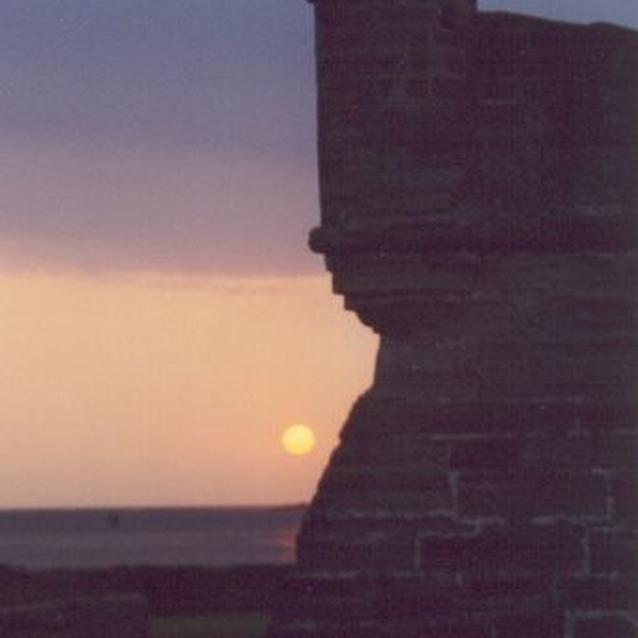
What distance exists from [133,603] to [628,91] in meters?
3.31

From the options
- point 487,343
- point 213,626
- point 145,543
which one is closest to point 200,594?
point 213,626

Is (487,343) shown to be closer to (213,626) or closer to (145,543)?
(213,626)

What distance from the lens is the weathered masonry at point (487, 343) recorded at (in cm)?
1099

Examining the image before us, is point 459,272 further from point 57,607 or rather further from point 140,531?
point 140,531

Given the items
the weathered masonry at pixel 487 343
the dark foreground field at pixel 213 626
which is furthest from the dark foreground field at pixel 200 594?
the weathered masonry at pixel 487 343

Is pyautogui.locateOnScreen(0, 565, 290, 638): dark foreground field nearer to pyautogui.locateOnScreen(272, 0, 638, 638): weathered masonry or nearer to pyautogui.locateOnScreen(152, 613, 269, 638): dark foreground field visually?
pyautogui.locateOnScreen(152, 613, 269, 638): dark foreground field

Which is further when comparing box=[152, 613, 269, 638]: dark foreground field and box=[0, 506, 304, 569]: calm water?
box=[0, 506, 304, 569]: calm water

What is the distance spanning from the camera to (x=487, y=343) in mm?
11125

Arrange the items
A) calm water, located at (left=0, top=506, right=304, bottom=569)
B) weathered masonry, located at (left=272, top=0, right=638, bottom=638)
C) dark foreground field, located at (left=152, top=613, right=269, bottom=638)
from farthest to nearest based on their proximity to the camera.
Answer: calm water, located at (left=0, top=506, right=304, bottom=569), dark foreground field, located at (left=152, top=613, right=269, bottom=638), weathered masonry, located at (left=272, top=0, right=638, bottom=638)

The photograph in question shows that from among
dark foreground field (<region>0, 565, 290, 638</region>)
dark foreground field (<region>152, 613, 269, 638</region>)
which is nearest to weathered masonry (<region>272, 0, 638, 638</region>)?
dark foreground field (<region>152, 613, 269, 638</region>)

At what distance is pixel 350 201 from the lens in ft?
36.6

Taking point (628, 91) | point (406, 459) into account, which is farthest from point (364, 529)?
point (628, 91)

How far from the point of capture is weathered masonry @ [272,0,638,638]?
10992mm

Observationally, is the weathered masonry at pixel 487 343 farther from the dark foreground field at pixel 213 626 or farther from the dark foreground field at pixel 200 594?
the dark foreground field at pixel 200 594
